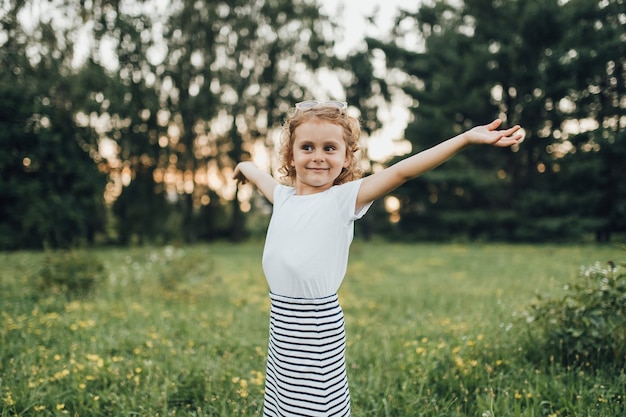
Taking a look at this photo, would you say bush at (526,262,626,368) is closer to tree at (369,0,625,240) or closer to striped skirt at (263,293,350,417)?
striped skirt at (263,293,350,417)

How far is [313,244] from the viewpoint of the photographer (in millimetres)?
1895

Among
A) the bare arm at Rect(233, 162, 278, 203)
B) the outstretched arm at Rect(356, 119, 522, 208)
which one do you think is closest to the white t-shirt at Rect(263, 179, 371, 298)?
the outstretched arm at Rect(356, 119, 522, 208)

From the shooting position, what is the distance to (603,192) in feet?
59.6

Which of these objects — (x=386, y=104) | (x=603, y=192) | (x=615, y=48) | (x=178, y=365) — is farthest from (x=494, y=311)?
(x=386, y=104)

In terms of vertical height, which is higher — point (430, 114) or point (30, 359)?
point (430, 114)

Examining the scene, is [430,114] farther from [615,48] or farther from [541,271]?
[541,271]

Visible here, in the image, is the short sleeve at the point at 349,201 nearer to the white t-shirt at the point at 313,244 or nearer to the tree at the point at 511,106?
the white t-shirt at the point at 313,244

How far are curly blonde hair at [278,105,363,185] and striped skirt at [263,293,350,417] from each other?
0.65 meters

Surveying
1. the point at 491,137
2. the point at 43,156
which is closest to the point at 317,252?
the point at 491,137

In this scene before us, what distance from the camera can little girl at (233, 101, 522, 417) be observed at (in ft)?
6.07

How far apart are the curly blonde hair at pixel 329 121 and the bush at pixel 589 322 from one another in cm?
223

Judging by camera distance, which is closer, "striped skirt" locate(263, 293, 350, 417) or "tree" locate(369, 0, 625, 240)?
"striped skirt" locate(263, 293, 350, 417)

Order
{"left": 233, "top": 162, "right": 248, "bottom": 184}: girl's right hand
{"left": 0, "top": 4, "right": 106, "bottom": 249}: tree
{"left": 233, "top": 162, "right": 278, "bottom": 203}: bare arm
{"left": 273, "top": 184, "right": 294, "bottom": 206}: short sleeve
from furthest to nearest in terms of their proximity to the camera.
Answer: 1. {"left": 0, "top": 4, "right": 106, "bottom": 249}: tree
2. {"left": 233, "top": 162, "right": 248, "bottom": 184}: girl's right hand
3. {"left": 233, "top": 162, "right": 278, "bottom": 203}: bare arm
4. {"left": 273, "top": 184, "right": 294, "bottom": 206}: short sleeve

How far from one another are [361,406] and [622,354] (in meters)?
1.97
